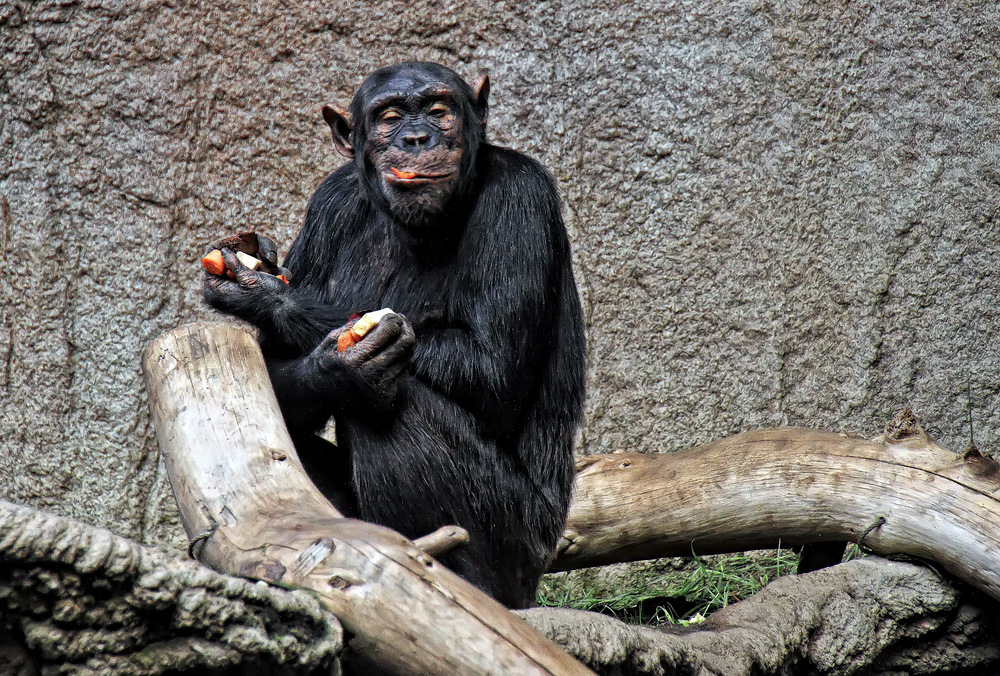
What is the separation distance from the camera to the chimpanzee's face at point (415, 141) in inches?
111

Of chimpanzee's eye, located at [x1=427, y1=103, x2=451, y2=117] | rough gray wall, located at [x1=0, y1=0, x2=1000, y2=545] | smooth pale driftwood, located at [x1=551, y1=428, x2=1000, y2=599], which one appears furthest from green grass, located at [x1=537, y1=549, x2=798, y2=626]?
chimpanzee's eye, located at [x1=427, y1=103, x2=451, y2=117]

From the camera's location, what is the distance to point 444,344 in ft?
9.30

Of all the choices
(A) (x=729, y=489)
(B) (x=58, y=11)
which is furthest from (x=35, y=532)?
(B) (x=58, y=11)

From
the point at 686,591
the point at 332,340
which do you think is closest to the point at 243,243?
the point at 332,340

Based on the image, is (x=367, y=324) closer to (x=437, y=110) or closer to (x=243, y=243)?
(x=243, y=243)

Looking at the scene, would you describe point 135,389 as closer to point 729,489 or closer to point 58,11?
point 58,11

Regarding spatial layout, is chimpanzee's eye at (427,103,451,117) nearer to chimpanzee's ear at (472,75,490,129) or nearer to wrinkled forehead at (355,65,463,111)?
wrinkled forehead at (355,65,463,111)

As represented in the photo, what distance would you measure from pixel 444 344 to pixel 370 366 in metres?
0.29

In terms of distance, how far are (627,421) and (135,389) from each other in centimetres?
201

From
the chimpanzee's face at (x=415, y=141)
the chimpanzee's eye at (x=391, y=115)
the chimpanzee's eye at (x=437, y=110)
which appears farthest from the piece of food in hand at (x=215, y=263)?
the chimpanzee's eye at (x=437, y=110)

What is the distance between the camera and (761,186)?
13.9 feet

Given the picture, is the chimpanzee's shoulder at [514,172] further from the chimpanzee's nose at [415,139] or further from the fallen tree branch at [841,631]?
the fallen tree branch at [841,631]

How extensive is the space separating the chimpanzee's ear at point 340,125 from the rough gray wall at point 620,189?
1.01 m

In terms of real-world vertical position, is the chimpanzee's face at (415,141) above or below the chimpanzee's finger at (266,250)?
above
